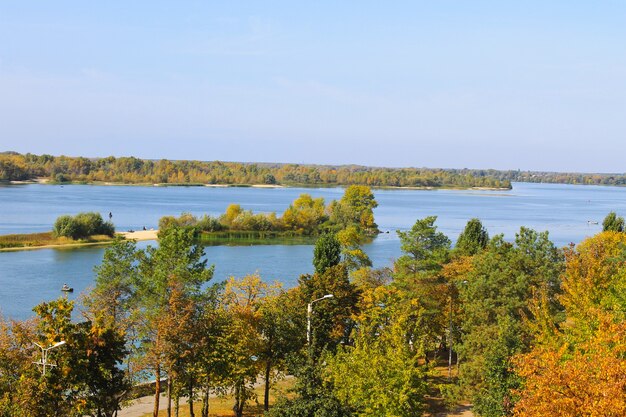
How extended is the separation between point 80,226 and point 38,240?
4630 millimetres

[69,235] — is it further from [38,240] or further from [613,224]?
[613,224]

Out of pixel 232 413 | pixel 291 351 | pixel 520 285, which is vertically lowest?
pixel 232 413

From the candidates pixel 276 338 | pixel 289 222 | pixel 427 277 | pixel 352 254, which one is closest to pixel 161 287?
pixel 276 338

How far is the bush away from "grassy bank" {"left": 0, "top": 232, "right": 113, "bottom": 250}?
590 mm

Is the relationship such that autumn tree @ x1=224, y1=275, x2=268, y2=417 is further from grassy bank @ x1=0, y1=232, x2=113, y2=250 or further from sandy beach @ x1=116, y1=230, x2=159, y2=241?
sandy beach @ x1=116, y1=230, x2=159, y2=241

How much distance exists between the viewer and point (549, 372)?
12992 millimetres

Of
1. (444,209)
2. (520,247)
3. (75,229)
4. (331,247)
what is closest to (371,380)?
(520,247)

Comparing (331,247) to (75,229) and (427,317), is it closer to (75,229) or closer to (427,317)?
(427,317)

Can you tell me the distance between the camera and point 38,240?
239 feet

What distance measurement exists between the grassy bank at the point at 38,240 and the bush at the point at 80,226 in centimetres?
59

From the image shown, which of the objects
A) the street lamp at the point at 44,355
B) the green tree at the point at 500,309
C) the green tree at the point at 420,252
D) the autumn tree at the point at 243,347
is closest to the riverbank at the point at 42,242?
the green tree at the point at 420,252

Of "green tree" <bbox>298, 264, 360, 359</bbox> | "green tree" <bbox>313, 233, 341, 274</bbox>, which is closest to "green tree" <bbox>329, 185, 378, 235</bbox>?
"green tree" <bbox>313, 233, 341, 274</bbox>

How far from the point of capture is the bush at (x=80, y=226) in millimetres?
74938

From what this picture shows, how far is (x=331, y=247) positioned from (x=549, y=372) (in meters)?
23.4
